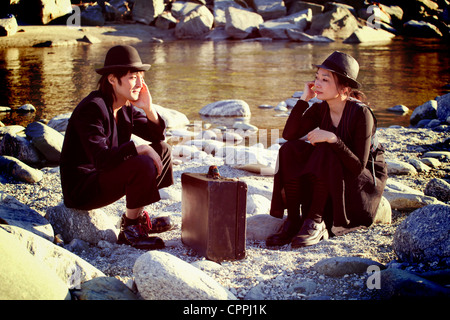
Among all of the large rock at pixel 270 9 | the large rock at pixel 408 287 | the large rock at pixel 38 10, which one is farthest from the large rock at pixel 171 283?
the large rock at pixel 270 9

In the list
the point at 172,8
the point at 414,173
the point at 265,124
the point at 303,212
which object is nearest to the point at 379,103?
the point at 265,124

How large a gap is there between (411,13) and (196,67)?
19221mm

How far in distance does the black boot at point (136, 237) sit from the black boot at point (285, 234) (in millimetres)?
758

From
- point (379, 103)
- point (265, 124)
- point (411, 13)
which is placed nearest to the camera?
point (265, 124)

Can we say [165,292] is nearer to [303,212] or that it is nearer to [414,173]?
[303,212]

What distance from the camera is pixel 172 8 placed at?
25.2 metres

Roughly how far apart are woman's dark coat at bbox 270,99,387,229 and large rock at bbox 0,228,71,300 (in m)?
1.80

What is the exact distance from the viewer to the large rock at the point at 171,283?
7.75 feet

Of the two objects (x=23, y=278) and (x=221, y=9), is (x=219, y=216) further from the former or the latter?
(x=221, y=9)

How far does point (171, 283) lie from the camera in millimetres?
2365

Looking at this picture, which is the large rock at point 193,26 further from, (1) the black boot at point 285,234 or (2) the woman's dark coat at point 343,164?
(1) the black boot at point 285,234

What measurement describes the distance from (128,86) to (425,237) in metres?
2.12

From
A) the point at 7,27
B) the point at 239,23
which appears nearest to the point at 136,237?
the point at 7,27

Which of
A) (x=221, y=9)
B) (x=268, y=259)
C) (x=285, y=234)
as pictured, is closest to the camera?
(x=268, y=259)
